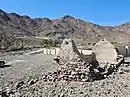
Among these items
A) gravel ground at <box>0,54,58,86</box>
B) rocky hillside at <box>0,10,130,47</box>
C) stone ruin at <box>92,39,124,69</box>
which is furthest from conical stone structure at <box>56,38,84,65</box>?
rocky hillside at <box>0,10,130,47</box>

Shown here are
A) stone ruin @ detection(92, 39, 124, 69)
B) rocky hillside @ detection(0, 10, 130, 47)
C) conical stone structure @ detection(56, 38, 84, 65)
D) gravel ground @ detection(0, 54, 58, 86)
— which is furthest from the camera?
rocky hillside @ detection(0, 10, 130, 47)

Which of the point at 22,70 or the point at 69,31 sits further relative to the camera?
the point at 69,31

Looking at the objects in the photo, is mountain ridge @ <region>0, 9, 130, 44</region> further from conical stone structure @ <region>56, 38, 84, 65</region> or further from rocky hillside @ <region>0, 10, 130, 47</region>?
conical stone structure @ <region>56, 38, 84, 65</region>

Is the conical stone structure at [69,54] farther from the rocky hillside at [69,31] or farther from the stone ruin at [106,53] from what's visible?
the rocky hillside at [69,31]

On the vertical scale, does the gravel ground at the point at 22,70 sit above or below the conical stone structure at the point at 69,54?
below

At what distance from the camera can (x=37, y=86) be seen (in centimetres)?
1470

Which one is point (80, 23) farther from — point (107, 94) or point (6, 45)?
point (107, 94)

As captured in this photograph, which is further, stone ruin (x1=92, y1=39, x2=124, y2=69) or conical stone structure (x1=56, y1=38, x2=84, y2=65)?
stone ruin (x1=92, y1=39, x2=124, y2=69)

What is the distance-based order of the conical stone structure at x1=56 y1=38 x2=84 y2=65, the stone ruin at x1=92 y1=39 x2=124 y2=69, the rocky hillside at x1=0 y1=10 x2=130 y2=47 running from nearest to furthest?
the conical stone structure at x1=56 y1=38 x2=84 y2=65
the stone ruin at x1=92 y1=39 x2=124 y2=69
the rocky hillside at x1=0 y1=10 x2=130 y2=47

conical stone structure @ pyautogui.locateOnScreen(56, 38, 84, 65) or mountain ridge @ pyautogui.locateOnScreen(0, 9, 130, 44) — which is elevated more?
mountain ridge @ pyautogui.locateOnScreen(0, 9, 130, 44)

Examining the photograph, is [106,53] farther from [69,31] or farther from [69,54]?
[69,31]

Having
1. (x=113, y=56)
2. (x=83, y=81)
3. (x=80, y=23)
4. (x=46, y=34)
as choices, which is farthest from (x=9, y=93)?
(x=80, y=23)

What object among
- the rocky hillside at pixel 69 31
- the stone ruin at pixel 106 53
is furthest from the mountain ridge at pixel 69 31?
the stone ruin at pixel 106 53

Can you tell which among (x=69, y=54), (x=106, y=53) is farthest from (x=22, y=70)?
(x=69, y=54)
